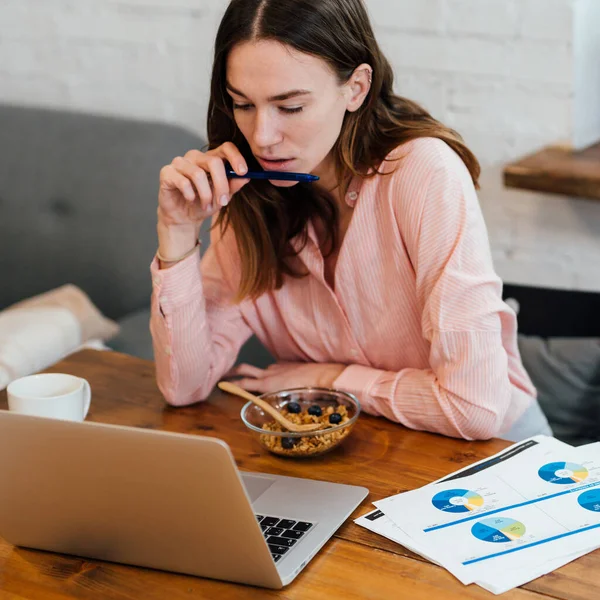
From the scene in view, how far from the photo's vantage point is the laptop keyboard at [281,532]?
98cm

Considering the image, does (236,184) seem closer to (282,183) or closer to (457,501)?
(282,183)

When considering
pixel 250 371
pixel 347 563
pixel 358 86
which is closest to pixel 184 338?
pixel 250 371

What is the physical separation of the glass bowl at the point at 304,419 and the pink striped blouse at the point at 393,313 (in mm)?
45

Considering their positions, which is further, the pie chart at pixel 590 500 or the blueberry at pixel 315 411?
the blueberry at pixel 315 411

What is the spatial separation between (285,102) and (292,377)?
416 millimetres

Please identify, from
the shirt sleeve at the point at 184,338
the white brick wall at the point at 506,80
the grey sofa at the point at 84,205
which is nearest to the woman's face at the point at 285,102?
the shirt sleeve at the point at 184,338

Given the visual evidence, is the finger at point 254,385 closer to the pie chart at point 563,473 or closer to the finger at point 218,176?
the finger at point 218,176

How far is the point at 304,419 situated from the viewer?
1.25m

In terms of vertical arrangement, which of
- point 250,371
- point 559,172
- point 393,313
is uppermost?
point 559,172

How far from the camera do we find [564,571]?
0.92 meters

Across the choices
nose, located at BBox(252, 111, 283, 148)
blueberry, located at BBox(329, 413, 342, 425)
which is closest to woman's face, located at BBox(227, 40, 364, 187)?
nose, located at BBox(252, 111, 283, 148)

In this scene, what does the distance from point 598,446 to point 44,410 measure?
0.70 m

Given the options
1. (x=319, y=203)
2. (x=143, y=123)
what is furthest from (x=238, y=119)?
(x=143, y=123)

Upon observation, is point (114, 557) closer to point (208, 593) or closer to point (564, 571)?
point (208, 593)
